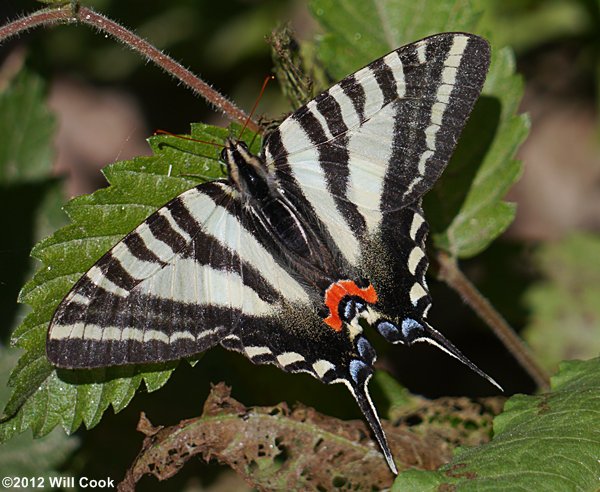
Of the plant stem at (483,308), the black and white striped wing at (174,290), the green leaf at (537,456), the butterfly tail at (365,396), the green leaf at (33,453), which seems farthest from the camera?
the green leaf at (33,453)

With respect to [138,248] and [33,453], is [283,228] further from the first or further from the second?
[33,453]

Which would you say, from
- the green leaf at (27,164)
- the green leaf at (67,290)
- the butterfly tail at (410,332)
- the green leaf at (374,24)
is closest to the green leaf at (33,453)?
the green leaf at (27,164)

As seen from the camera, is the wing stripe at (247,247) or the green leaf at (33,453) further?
the green leaf at (33,453)

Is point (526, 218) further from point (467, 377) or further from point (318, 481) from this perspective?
point (318, 481)

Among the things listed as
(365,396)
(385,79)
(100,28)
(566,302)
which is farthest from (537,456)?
(566,302)

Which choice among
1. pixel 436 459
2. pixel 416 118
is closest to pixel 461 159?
pixel 416 118

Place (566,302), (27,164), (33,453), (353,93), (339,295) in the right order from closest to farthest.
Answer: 1. (353,93)
2. (339,295)
3. (33,453)
4. (27,164)
5. (566,302)

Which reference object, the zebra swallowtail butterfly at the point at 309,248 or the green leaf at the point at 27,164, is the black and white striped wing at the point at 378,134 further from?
the green leaf at the point at 27,164
